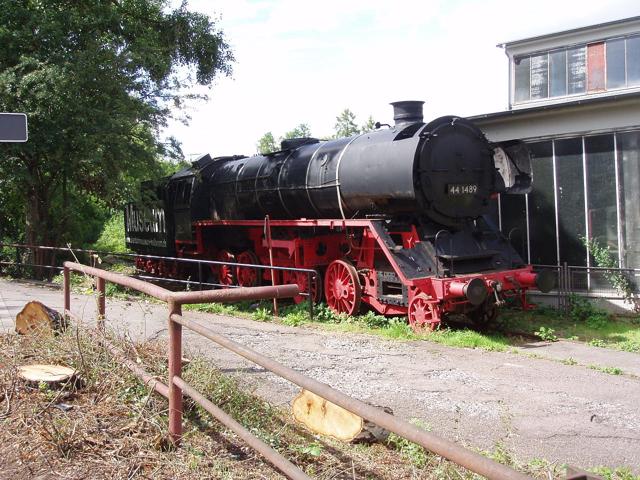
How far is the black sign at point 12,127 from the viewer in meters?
5.71

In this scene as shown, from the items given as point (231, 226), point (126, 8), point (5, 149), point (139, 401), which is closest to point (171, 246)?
point (231, 226)

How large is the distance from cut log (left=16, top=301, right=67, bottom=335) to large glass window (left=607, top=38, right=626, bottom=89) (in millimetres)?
15410

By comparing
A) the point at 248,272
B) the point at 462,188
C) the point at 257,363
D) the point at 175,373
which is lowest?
the point at 248,272

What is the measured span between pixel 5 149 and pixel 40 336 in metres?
9.64

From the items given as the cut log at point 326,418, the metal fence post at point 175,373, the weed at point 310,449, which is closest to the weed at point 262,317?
the cut log at point 326,418

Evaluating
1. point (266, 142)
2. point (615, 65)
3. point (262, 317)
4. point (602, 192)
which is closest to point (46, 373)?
point (262, 317)

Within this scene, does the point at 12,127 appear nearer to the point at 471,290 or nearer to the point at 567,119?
the point at 471,290

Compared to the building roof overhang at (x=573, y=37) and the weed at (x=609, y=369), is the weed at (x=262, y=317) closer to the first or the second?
the weed at (x=609, y=369)

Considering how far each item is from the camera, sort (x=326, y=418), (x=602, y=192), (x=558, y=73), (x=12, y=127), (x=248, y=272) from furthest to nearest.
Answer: (x=558, y=73) → (x=248, y=272) → (x=602, y=192) → (x=12, y=127) → (x=326, y=418)

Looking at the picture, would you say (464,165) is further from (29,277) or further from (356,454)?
(29,277)

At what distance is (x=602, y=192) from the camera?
39.3ft

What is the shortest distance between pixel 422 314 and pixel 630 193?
5375mm

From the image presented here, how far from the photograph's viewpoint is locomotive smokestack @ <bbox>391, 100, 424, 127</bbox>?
403 inches

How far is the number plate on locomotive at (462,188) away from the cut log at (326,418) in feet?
19.4
